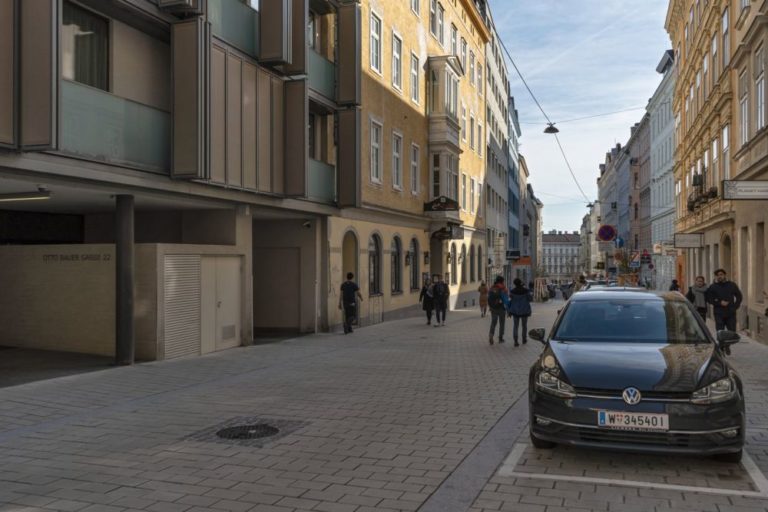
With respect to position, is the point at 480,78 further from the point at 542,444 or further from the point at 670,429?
the point at 670,429

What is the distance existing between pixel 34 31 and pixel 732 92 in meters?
19.6

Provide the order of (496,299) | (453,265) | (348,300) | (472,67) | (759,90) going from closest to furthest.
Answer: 1. (496,299)
2. (759,90)
3. (348,300)
4. (453,265)
5. (472,67)

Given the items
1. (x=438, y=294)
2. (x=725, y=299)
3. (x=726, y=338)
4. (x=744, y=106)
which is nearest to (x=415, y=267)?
(x=438, y=294)

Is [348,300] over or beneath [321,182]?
beneath

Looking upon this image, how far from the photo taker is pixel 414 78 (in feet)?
90.7

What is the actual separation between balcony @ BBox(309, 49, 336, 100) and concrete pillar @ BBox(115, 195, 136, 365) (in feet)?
24.6

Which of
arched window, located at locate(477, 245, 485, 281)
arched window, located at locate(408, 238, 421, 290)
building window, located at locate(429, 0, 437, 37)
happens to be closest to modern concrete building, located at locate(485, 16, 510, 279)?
arched window, located at locate(477, 245, 485, 281)

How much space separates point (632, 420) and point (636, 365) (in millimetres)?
580

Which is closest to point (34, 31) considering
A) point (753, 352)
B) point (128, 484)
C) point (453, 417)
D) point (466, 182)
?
point (128, 484)

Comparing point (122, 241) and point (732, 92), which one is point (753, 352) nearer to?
point (732, 92)

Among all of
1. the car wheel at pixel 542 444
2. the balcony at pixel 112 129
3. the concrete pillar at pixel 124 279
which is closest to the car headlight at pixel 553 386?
the car wheel at pixel 542 444

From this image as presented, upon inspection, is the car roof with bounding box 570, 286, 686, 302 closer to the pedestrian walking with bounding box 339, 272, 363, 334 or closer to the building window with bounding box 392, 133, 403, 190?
the pedestrian walking with bounding box 339, 272, 363, 334

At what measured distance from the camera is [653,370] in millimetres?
5992

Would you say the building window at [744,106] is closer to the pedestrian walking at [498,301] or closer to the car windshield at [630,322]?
the pedestrian walking at [498,301]
